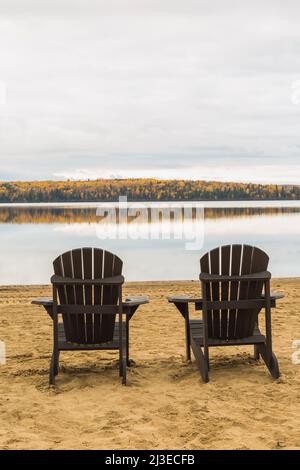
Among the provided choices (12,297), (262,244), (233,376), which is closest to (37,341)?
(233,376)

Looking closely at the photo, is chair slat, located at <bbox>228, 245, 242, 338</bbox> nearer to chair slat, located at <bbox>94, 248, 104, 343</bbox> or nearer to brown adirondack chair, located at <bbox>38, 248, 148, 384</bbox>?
brown adirondack chair, located at <bbox>38, 248, 148, 384</bbox>

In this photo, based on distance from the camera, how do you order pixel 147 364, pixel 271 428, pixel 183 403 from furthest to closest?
pixel 147 364 < pixel 183 403 < pixel 271 428

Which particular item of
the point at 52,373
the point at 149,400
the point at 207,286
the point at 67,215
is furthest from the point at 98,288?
the point at 67,215

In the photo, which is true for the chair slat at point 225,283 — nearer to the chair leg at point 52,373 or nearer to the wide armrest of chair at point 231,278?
the wide armrest of chair at point 231,278

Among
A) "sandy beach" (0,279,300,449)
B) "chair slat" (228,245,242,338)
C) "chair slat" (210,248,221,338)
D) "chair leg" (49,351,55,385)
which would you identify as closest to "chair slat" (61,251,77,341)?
"chair leg" (49,351,55,385)

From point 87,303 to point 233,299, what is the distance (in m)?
1.25

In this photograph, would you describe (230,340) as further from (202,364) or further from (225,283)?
(225,283)

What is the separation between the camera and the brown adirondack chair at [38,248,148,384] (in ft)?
16.8

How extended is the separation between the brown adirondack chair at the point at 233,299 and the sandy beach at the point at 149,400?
33cm

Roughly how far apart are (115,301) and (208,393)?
3.65 feet

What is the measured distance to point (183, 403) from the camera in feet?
15.3

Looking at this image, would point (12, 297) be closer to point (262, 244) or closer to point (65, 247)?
point (65, 247)

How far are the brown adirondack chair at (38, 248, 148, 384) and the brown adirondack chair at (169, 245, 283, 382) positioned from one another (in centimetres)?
66

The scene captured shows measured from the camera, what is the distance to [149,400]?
473cm
